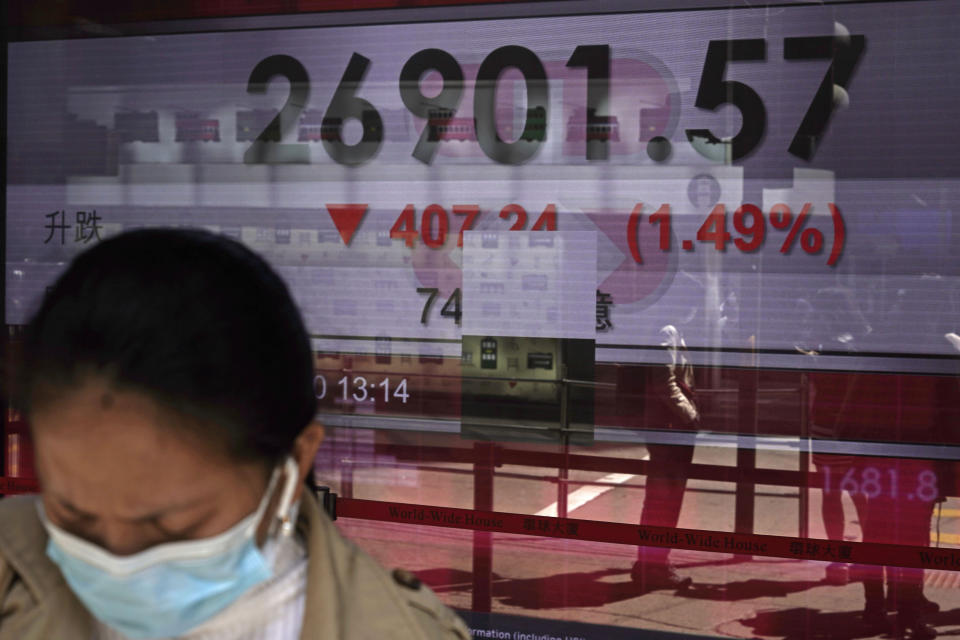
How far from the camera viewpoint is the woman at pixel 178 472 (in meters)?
1.11

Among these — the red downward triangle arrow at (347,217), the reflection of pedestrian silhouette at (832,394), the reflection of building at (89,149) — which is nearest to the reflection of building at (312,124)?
the red downward triangle arrow at (347,217)

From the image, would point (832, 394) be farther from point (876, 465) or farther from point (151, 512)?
point (151, 512)

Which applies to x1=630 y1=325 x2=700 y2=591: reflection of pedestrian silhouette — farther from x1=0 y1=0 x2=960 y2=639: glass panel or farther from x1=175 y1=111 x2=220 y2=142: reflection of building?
x1=175 y1=111 x2=220 y2=142: reflection of building

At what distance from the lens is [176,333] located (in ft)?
3.59

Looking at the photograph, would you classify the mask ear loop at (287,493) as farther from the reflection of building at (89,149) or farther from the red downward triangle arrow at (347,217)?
the reflection of building at (89,149)

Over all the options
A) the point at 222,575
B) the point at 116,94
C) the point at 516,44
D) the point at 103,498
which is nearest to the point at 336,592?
the point at 222,575

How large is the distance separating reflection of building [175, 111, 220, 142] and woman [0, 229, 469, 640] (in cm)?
320

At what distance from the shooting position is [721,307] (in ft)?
12.6

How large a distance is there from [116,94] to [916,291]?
319 centimetres

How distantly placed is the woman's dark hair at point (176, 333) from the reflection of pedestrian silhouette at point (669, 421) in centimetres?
284

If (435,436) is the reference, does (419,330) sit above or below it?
above

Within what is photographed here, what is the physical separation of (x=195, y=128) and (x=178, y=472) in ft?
11.4

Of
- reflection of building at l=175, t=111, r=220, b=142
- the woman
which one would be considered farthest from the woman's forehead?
reflection of building at l=175, t=111, r=220, b=142

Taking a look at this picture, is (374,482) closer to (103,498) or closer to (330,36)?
(330,36)
